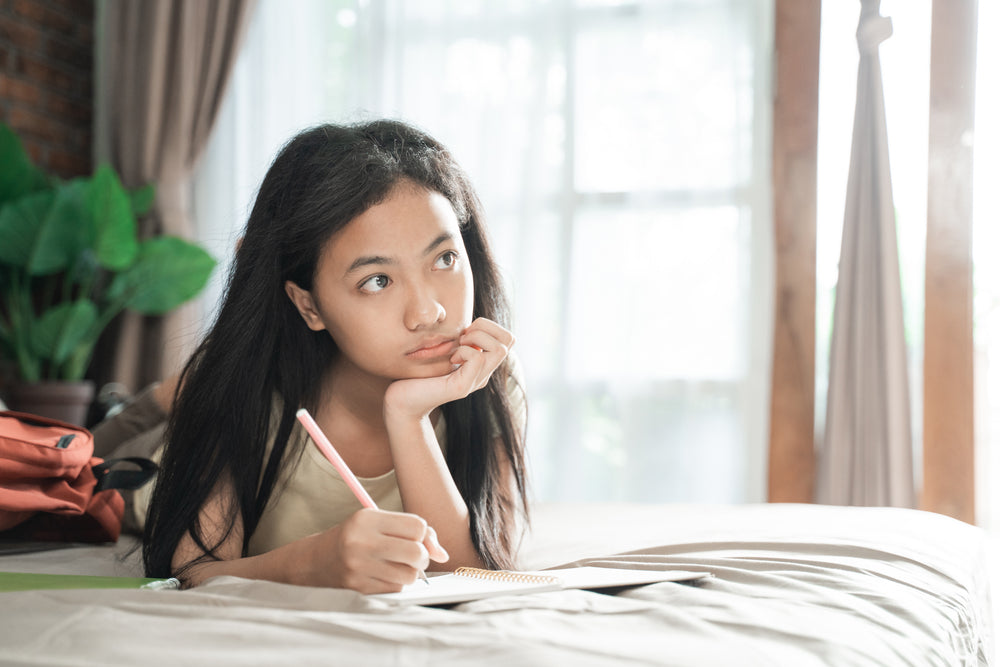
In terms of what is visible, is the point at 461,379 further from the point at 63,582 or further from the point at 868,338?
the point at 868,338

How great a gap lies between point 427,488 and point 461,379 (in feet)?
0.48

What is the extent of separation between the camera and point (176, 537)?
100 centimetres

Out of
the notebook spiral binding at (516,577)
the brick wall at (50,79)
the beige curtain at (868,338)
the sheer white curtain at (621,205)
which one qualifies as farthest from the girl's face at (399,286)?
the brick wall at (50,79)

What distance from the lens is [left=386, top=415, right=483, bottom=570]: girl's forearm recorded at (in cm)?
108

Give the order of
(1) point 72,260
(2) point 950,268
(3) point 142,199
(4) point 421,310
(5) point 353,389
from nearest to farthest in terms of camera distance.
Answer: (4) point 421,310
(5) point 353,389
(2) point 950,268
(1) point 72,260
(3) point 142,199

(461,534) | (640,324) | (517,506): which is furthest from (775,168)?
(461,534)

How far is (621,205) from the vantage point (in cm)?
273

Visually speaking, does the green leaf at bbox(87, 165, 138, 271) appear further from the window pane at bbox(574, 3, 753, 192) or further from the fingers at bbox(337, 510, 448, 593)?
the fingers at bbox(337, 510, 448, 593)

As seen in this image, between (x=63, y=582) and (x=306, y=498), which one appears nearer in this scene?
(x=63, y=582)

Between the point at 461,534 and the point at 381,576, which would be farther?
the point at 461,534

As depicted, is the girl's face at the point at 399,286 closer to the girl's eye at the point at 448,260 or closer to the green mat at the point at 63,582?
the girl's eye at the point at 448,260

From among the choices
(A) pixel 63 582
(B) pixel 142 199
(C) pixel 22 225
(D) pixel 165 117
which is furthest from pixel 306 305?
(D) pixel 165 117

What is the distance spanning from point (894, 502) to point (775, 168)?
959 mm

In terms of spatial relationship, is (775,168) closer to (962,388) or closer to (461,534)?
(962,388)
